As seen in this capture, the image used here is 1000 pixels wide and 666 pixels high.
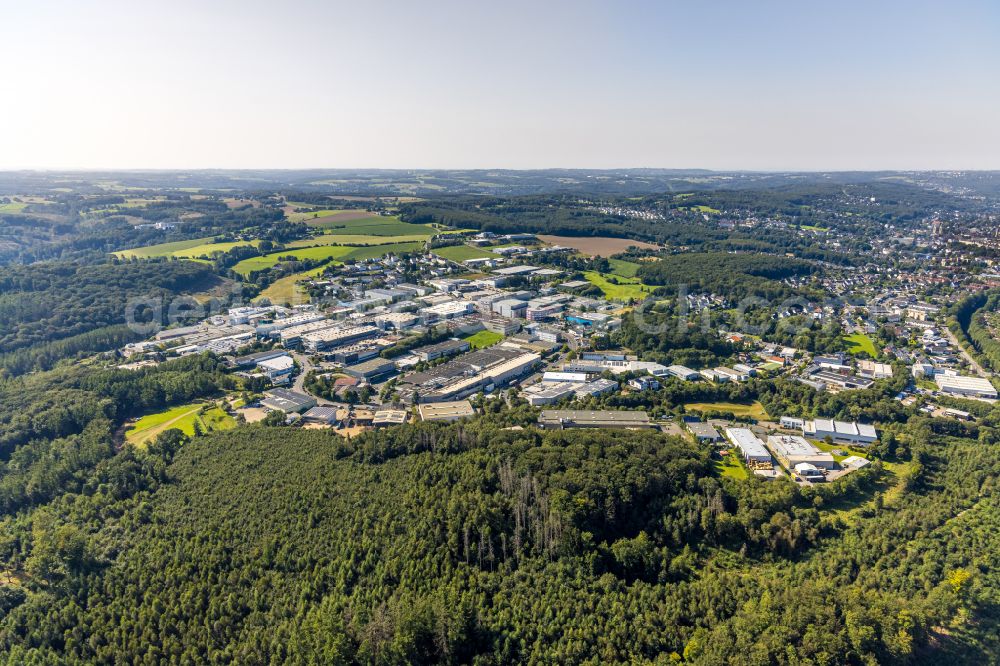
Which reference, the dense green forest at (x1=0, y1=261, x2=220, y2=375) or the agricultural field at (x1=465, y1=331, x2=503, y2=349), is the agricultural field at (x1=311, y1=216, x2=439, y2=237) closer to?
the dense green forest at (x1=0, y1=261, x2=220, y2=375)

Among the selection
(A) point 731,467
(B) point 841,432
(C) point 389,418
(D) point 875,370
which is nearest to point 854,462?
(B) point 841,432

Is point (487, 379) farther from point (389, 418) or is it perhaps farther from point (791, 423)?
point (791, 423)

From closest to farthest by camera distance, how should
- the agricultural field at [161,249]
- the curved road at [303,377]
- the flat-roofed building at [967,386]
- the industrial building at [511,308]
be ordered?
the curved road at [303,377] → the flat-roofed building at [967,386] → the industrial building at [511,308] → the agricultural field at [161,249]

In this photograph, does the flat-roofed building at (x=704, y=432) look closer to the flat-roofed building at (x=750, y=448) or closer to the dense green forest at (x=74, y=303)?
the flat-roofed building at (x=750, y=448)

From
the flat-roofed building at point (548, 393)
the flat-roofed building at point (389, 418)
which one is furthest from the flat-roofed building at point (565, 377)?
the flat-roofed building at point (389, 418)

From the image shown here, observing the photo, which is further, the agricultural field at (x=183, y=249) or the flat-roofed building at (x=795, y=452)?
the agricultural field at (x=183, y=249)
